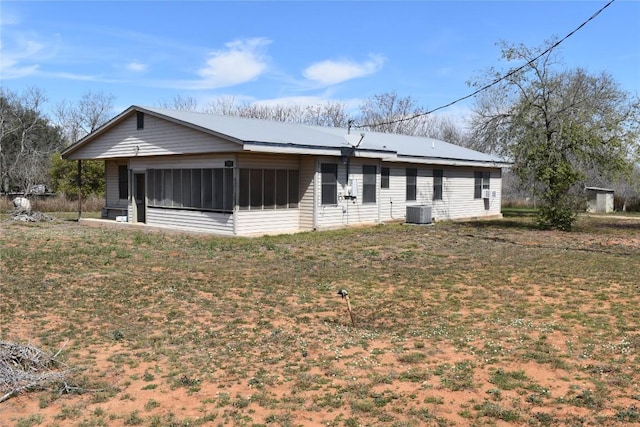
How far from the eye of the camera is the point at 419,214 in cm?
2094

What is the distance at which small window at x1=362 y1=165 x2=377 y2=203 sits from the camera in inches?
767

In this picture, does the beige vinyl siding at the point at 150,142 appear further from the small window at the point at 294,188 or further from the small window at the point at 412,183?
the small window at the point at 412,183

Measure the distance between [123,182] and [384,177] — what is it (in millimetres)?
10230

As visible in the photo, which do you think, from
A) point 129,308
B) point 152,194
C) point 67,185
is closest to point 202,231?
point 152,194

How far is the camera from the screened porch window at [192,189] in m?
16.8

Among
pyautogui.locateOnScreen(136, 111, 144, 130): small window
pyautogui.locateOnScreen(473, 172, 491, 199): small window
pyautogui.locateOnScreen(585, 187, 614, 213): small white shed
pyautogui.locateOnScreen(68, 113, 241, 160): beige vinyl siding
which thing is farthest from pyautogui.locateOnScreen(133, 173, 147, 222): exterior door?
pyautogui.locateOnScreen(585, 187, 614, 213): small white shed

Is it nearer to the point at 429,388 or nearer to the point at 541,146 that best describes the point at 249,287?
the point at 429,388

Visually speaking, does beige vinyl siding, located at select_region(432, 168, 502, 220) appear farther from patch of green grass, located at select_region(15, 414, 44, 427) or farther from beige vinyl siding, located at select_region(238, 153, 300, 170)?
patch of green grass, located at select_region(15, 414, 44, 427)

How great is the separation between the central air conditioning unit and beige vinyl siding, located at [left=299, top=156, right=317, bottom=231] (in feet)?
16.1

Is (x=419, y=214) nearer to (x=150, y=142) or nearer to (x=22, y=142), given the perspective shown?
(x=150, y=142)

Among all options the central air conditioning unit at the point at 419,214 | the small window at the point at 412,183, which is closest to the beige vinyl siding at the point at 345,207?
the central air conditioning unit at the point at 419,214

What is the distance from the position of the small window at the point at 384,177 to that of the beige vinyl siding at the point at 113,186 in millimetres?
10016

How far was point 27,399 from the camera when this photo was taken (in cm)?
488

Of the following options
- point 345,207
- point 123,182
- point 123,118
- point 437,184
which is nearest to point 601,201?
point 437,184
